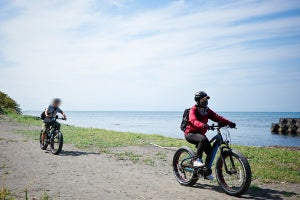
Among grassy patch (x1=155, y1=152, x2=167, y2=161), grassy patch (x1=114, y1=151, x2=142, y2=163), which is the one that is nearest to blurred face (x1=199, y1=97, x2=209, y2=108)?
grassy patch (x1=114, y1=151, x2=142, y2=163)

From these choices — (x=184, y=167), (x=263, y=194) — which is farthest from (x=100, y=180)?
(x=263, y=194)

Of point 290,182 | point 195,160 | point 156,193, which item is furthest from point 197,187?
point 290,182

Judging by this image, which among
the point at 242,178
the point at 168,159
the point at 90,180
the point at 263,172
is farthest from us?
the point at 168,159

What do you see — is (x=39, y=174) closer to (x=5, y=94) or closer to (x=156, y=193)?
(x=156, y=193)

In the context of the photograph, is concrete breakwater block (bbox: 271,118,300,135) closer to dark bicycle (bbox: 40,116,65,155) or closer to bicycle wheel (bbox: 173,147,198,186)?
dark bicycle (bbox: 40,116,65,155)

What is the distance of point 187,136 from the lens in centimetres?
778

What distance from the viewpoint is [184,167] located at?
8.25m

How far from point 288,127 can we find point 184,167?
56.2 meters

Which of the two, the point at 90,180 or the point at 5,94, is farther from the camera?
the point at 5,94

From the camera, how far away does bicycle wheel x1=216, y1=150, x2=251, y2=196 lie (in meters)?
6.54

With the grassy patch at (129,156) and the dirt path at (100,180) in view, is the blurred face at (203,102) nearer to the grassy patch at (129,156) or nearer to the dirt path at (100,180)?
the dirt path at (100,180)

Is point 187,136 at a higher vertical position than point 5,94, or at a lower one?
lower

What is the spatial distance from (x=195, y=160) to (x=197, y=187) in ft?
2.72

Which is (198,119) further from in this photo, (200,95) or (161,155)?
(161,155)
